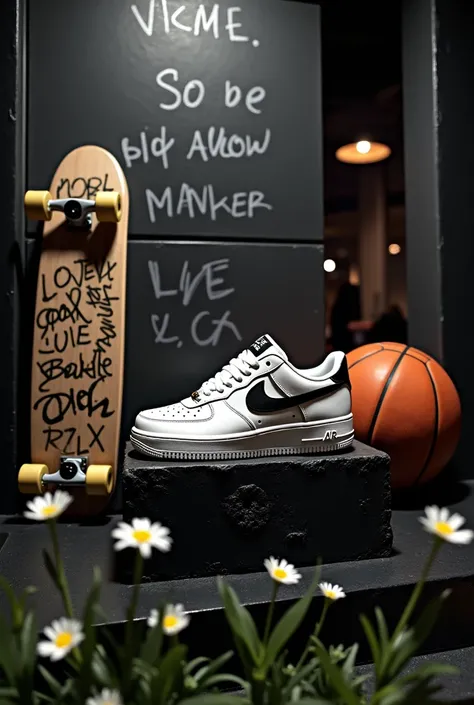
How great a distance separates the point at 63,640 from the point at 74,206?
139 centimetres

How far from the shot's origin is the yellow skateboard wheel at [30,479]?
5.63 ft

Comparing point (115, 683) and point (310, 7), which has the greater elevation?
point (310, 7)

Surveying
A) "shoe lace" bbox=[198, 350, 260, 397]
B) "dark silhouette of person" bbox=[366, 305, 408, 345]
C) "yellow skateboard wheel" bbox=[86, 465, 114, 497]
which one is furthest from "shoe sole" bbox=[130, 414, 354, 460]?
"dark silhouette of person" bbox=[366, 305, 408, 345]

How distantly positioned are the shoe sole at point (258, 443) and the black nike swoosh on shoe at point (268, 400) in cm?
5

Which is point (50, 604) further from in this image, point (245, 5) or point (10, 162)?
point (245, 5)

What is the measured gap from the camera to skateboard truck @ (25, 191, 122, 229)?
5.78ft

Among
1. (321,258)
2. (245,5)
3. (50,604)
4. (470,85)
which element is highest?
(245,5)

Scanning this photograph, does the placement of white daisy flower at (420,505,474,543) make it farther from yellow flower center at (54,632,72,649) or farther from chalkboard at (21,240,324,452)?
chalkboard at (21,240,324,452)

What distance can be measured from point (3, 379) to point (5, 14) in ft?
3.93

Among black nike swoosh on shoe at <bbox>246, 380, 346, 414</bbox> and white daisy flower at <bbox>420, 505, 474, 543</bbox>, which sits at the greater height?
black nike swoosh on shoe at <bbox>246, 380, 346, 414</bbox>

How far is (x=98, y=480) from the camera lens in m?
1.71

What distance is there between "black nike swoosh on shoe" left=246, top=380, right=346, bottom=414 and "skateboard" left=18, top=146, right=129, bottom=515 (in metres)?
0.57

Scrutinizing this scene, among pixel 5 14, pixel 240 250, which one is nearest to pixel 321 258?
pixel 240 250

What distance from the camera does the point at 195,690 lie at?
0.88 meters
